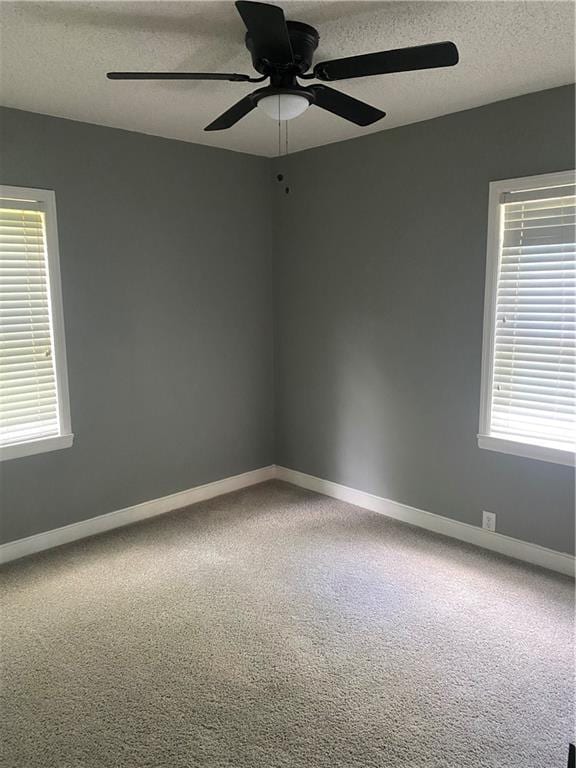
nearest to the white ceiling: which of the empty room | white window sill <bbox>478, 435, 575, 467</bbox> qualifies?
the empty room

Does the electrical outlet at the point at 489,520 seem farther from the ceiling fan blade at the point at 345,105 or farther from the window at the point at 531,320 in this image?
the ceiling fan blade at the point at 345,105

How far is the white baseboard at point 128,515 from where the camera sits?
328 centimetres

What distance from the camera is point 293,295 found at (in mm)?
4324

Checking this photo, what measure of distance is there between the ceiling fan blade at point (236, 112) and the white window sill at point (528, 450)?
2.20 meters

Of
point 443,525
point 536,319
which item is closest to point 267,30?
point 536,319

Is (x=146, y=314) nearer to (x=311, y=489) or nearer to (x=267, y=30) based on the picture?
(x=311, y=489)

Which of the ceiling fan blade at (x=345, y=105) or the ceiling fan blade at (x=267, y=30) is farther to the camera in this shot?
the ceiling fan blade at (x=345, y=105)

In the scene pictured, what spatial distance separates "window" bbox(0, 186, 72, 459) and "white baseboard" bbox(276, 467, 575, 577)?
1.92m

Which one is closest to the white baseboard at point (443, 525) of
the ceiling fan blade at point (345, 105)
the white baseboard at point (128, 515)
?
the white baseboard at point (128, 515)

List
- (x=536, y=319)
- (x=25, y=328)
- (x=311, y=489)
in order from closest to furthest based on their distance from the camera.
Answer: (x=536, y=319) → (x=25, y=328) → (x=311, y=489)

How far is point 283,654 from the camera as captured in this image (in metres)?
2.41

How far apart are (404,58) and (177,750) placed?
8.00 ft

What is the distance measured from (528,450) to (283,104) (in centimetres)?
220

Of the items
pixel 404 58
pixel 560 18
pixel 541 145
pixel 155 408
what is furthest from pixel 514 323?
pixel 155 408
